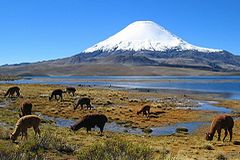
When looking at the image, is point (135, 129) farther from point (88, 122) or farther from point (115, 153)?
point (115, 153)

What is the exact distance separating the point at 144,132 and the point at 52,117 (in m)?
9.20

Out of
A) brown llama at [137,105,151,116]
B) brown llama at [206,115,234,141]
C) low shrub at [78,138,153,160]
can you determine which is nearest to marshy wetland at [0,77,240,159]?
low shrub at [78,138,153,160]

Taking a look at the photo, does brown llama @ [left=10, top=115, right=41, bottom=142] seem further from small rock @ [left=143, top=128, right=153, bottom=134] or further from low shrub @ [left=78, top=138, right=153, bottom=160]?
small rock @ [left=143, top=128, right=153, bottom=134]

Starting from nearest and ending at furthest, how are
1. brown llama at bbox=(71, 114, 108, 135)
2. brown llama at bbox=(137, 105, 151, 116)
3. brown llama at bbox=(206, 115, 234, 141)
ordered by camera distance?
brown llama at bbox=(206, 115, 234, 141) → brown llama at bbox=(71, 114, 108, 135) → brown llama at bbox=(137, 105, 151, 116)

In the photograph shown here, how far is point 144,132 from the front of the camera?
87.2ft

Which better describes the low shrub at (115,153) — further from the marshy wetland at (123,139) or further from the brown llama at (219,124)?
the brown llama at (219,124)

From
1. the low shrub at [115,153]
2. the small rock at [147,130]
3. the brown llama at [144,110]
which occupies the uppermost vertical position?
the low shrub at [115,153]

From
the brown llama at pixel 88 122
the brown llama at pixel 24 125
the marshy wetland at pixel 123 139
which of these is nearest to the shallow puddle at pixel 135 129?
the marshy wetland at pixel 123 139

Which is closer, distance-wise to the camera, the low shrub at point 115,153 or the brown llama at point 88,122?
the low shrub at point 115,153

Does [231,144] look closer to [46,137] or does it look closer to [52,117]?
[46,137]

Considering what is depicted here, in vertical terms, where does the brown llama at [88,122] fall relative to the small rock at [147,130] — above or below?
above

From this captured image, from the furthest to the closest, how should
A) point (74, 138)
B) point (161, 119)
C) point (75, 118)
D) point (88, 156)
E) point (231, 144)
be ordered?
point (161, 119) → point (75, 118) → point (231, 144) → point (74, 138) → point (88, 156)

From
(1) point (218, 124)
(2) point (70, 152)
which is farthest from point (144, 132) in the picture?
(2) point (70, 152)

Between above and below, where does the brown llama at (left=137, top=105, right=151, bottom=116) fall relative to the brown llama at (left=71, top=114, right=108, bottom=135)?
below
